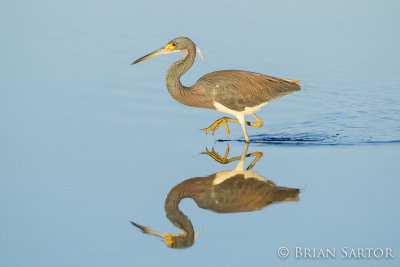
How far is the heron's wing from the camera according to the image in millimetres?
10156

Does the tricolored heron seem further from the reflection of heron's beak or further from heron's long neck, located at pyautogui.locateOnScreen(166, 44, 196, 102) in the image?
the reflection of heron's beak

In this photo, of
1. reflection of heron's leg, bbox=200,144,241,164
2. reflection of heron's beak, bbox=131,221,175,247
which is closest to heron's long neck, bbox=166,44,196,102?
reflection of heron's leg, bbox=200,144,241,164

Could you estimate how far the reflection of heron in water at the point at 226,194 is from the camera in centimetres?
739

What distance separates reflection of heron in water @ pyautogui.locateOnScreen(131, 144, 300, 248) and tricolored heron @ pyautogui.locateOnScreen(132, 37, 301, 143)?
6.26ft

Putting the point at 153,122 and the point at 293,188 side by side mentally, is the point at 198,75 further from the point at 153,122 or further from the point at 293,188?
the point at 293,188

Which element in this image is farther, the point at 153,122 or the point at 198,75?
the point at 198,75

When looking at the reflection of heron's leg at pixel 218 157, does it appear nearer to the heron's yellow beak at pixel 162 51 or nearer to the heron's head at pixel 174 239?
the heron's yellow beak at pixel 162 51

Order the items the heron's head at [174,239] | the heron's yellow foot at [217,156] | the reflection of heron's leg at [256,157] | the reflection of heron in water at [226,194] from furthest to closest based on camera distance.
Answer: the heron's yellow foot at [217,156]
the reflection of heron's leg at [256,157]
the reflection of heron in water at [226,194]
the heron's head at [174,239]

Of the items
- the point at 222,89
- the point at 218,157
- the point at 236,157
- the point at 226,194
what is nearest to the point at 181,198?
the point at 226,194

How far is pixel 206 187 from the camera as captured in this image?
7.91 m

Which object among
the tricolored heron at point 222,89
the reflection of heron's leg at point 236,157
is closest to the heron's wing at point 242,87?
the tricolored heron at point 222,89

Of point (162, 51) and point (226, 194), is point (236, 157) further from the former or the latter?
point (162, 51)

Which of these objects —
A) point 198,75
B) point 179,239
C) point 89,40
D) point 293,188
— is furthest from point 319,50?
point 179,239

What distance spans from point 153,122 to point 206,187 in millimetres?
2649
